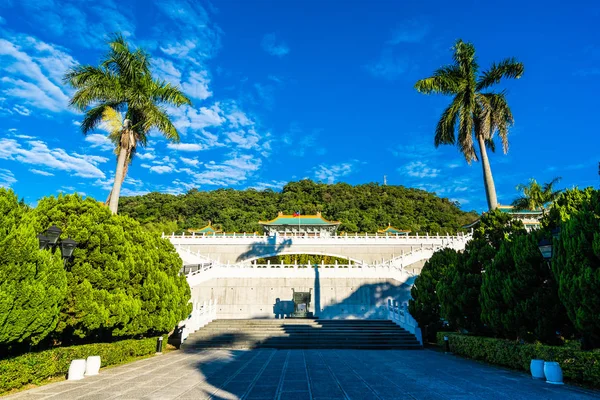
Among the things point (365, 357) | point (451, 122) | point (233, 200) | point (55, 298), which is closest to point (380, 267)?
point (451, 122)

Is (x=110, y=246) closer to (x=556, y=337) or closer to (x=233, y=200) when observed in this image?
(x=556, y=337)

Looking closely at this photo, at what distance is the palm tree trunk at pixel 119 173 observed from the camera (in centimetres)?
1457

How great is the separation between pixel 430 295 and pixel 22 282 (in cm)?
1391

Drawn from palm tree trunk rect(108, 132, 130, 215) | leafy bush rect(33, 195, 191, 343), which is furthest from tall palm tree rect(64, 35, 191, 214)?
leafy bush rect(33, 195, 191, 343)

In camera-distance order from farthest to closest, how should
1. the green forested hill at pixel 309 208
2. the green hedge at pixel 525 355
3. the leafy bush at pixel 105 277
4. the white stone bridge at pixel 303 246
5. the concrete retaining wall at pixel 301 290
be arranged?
the green forested hill at pixel 309 208
the white stone bridge at pixel 303 246
the concrete retaining wall at pixel 301 290
the leafy bush at pixel 105 277
the green hedge at pixel 525 355

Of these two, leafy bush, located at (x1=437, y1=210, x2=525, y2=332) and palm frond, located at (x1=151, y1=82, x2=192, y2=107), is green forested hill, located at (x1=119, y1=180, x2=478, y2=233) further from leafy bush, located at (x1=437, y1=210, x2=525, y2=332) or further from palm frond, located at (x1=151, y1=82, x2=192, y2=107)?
leafy bush, located at (x1=437, y1=210, x2=525, y2=332)

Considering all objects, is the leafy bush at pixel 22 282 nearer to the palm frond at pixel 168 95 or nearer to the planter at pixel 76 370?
the planter at pixel 76 370

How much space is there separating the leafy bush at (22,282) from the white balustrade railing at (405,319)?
13.7m

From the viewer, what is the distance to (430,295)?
14.6 metres

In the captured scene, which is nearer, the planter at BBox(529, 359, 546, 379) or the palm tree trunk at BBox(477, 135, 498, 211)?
the planter at BBox(529, 359, 546, 379)

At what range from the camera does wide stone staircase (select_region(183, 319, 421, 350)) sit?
582 inches

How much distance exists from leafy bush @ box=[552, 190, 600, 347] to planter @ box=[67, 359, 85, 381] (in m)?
10.5

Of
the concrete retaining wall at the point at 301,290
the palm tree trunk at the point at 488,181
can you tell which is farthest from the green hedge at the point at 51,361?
the palm tree trunk at the point at 488,181

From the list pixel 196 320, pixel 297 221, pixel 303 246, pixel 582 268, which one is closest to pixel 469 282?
pixel 582 268
